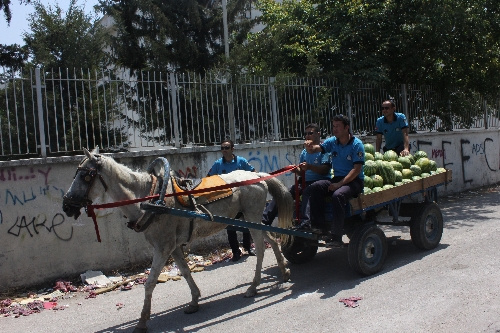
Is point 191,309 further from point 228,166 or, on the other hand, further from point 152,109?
point 152,109

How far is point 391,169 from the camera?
6.91 metres

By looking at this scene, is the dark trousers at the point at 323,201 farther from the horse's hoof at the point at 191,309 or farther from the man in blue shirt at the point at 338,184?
the horse's hoof at the point at 191,309

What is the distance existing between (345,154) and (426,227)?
2.09m

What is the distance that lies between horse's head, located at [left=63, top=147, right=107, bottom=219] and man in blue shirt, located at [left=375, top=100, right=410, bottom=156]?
5270mm

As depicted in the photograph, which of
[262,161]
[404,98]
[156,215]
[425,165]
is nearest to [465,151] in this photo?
[404,98]

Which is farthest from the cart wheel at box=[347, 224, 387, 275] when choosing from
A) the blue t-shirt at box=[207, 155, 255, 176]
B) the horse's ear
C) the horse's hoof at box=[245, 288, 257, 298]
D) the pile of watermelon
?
the horse's ear

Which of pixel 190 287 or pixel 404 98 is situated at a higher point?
pixel 404 98

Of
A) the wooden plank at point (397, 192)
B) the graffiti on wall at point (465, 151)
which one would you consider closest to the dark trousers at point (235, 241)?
the wooden plank at point (397, 192)

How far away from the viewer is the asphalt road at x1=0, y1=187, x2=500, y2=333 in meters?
4.69

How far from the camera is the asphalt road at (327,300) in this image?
15.4 ft

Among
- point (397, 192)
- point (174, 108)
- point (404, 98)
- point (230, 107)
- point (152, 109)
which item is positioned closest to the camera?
point (397, 192)

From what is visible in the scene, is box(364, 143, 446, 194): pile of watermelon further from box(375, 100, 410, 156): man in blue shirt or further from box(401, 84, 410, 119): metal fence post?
box(401, 84, 410, 119): metal fence post

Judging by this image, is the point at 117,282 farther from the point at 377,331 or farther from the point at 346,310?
the point at 377,331

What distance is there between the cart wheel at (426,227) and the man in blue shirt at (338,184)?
148 centimetres
